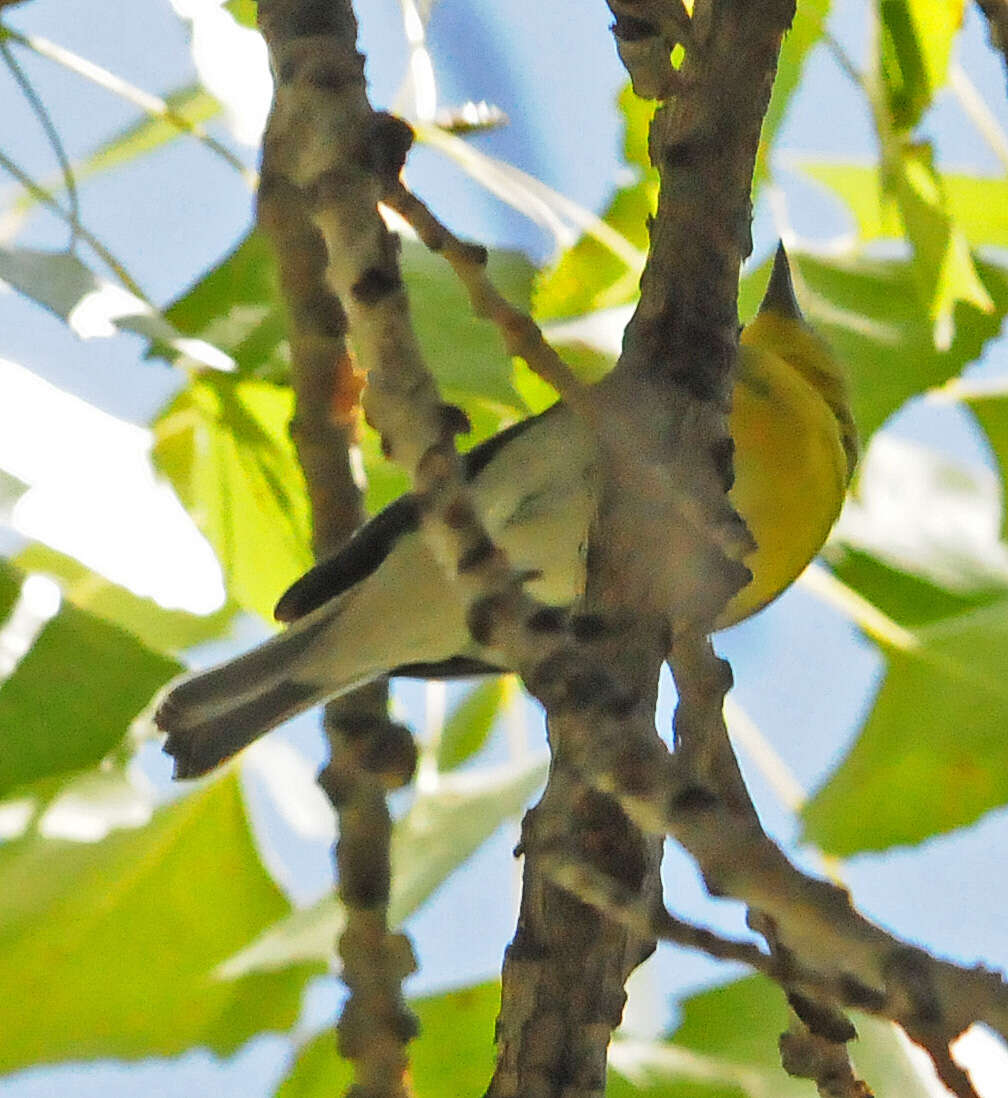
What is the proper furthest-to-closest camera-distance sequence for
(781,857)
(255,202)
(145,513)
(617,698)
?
(255,202) → (145,513) → (617,698) → (781,857)

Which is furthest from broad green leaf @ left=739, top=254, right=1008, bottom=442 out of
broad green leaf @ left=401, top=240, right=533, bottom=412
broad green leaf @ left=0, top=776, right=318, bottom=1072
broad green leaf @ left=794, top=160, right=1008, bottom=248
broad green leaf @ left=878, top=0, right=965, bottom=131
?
broad green leaf @ left=0, top=776, right=318, bottom=1072

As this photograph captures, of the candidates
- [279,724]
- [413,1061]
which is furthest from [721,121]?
[279,724]

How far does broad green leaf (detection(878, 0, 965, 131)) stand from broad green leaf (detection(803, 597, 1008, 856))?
372 mm

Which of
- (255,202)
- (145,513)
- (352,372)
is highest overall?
(255,202)

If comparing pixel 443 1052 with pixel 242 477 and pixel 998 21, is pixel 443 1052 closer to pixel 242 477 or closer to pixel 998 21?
pixel 242 477

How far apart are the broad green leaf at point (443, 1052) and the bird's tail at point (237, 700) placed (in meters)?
0.24

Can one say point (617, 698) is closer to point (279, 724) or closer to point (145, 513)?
point (145, 513)

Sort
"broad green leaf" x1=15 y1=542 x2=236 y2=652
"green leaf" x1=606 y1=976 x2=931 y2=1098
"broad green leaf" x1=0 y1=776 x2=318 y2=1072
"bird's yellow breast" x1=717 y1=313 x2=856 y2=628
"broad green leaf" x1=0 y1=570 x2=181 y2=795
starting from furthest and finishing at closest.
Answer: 1. "bird's yellow breast" x1=717 y1=313 x2=856 y2=628
2. "broad green leaf" x1=15 y1=542 x2=236 y2=652
3. "broad green leaf" x1=0 y1=776 x2=318 y2=1072
4. "green leaf" x1=606 y1=976 x2=931 y2=1098
5. "broad green leaf" x1=0 y1=570 x2=181 y2=795

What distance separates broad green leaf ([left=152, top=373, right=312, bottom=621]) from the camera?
101 cm

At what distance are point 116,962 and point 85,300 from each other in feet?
1.55

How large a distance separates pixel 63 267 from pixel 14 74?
0.45ft

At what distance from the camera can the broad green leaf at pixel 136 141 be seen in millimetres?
1239

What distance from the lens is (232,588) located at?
3.64 feet

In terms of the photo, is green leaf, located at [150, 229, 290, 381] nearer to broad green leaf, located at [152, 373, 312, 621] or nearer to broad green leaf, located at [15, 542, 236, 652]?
broad green leaf, located at [152, 373, 312, 621]
